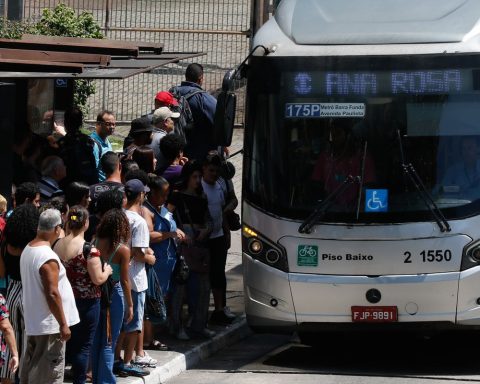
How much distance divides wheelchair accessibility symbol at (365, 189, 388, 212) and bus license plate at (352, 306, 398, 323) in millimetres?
881

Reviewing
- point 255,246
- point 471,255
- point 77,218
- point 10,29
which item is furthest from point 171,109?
point 10,29

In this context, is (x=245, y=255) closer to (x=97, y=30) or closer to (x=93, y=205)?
(x=93, y=205)

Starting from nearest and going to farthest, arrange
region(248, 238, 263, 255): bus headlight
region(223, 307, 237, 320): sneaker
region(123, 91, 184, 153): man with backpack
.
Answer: region(248, 238, 263, 255): bus headlight, region(223, 307, 237, 320): sneaker, region(123, 91, 184, 153): man with backpack

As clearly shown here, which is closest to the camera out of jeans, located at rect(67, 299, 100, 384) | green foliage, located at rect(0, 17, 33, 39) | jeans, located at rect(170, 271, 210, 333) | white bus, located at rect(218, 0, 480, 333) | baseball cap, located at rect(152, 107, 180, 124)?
jeans, located at rect(67, 299, 100, 384)

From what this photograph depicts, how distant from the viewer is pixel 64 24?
67.8 ft

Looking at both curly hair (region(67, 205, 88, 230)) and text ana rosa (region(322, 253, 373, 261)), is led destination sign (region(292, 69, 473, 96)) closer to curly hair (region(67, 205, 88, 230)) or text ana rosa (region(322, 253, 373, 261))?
text ana rosa (region(322, 253, 373, 261))

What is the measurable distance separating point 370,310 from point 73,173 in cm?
380

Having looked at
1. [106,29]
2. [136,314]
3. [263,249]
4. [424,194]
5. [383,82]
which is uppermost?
[106,29]

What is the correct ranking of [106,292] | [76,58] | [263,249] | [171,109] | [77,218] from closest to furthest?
[77,218], [106,292], [263,249], [76,58], [171,109]

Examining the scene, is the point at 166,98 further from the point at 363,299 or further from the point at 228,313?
the point at 363,299

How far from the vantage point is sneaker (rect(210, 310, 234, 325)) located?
1273 centimetres

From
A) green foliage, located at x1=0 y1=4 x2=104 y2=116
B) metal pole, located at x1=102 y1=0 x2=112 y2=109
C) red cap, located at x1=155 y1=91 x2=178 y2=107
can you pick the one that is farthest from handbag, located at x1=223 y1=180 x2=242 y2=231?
metal pole, located at x1=102 y1=0 x2=112 y2=109

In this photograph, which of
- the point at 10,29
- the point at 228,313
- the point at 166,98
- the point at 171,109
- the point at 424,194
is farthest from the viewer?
the point at 10,29

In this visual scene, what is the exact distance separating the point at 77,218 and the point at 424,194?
333 cm
